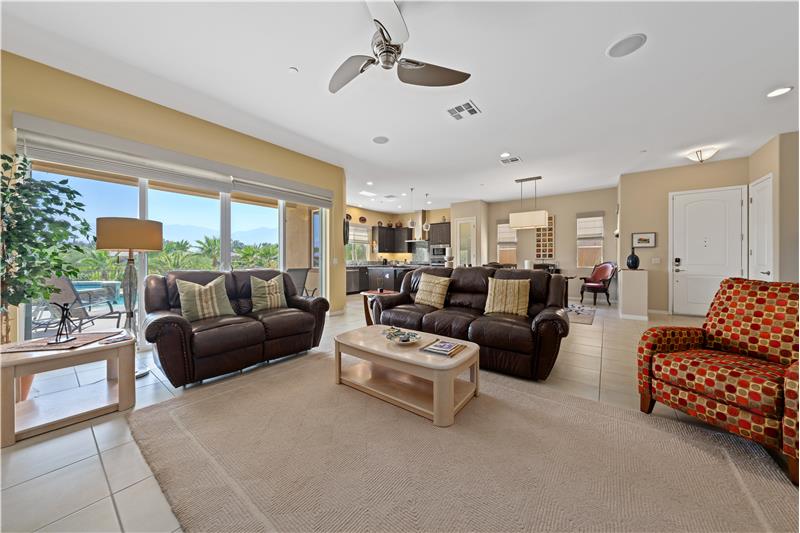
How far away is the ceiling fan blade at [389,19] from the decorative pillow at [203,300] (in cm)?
284

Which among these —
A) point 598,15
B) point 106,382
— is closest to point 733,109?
point 598,15

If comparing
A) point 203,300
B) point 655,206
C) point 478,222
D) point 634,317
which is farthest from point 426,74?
point 478,222

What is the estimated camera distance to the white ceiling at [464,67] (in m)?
2.10

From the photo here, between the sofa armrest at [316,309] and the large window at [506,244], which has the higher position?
the large window at [506,244]

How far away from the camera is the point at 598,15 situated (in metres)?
2.06

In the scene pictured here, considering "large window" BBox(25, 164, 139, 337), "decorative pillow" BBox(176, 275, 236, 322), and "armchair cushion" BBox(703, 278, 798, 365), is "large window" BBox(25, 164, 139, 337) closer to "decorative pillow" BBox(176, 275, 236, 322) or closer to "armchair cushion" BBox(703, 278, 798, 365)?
"decorative pillow" BBox(176, 275, 236, 322)

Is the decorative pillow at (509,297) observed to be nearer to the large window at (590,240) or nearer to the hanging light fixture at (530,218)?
the hanging light fixture at (530,218)

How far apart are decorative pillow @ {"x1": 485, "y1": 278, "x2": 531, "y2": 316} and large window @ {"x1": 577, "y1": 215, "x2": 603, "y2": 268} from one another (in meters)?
5.27

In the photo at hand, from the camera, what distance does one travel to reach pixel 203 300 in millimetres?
3008

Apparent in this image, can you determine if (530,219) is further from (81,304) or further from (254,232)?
(81,304)

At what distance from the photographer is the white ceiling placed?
6.88 ft

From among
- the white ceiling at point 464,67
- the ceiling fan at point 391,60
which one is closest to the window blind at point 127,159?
the white ceiling at point 464,67

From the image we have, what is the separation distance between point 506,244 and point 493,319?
6.18 m

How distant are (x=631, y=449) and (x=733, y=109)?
4.08 m
